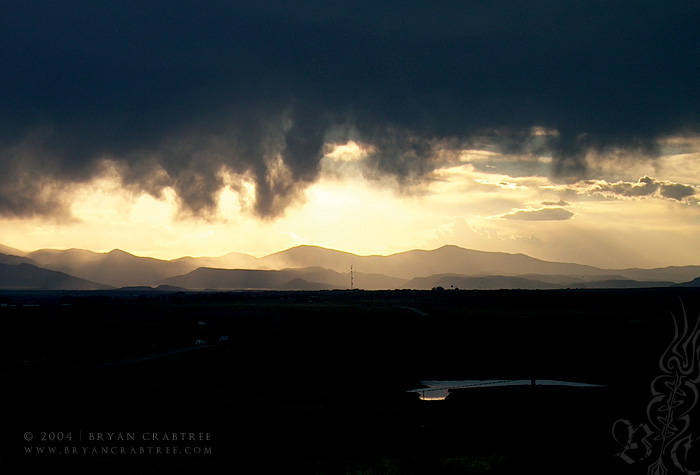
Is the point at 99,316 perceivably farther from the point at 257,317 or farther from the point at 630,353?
the point at 630,353

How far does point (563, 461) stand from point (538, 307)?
16402cm

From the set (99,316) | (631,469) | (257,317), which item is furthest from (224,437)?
(99,316)

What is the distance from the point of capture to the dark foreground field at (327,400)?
105 ft

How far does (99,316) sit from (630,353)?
140983 mm

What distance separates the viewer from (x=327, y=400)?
182ft

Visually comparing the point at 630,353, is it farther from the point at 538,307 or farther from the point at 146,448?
the point at 538,307

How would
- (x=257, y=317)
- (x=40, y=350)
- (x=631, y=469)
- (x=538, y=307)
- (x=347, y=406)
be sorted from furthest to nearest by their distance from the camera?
(x=538, y=307), (x=257, y=317), (x=40, y=350), (x=347, y=406), (x=631, y=469)

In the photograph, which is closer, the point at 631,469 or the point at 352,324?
the point at 631,469

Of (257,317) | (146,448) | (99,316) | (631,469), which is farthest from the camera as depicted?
(99,316)

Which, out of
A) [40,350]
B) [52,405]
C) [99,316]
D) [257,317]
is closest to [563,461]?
[52,405]

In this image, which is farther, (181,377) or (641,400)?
(181,377)

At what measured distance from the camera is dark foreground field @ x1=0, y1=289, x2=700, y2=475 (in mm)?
32062

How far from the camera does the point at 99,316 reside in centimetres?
16412

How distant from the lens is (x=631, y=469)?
2847 cm
